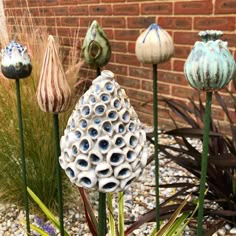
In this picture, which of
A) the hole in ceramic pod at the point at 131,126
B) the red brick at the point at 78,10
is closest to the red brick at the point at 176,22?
the red brick at the point at 78,10

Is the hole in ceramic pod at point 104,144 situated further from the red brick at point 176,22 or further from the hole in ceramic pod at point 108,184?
the red brick at point 176,22

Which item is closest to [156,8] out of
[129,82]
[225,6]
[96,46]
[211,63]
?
[225,6]

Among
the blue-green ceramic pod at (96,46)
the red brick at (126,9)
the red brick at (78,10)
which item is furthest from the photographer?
the red brick at (78,10)

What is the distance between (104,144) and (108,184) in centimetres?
9

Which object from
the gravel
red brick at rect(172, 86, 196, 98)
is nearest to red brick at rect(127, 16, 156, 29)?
red brick at rect(172, 86, 196, 98)

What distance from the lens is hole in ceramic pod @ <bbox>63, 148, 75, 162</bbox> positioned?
2.97 feet

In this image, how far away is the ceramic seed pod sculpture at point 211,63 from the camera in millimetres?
886

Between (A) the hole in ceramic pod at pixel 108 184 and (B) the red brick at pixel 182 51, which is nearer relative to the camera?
(A) the hole in ceramic pod at pixel 108 184

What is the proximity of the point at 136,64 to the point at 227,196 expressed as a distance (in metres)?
1.90

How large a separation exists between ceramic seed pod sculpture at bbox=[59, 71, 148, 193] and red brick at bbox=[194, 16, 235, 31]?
199cm

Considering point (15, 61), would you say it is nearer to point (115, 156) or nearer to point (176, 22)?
point (115, 156)

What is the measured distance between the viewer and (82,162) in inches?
35.0

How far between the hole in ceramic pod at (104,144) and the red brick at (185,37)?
2220 millimetres

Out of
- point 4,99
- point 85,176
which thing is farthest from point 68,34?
point 85,176
